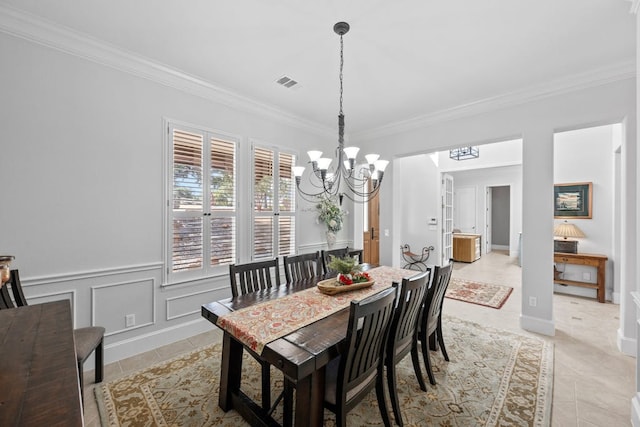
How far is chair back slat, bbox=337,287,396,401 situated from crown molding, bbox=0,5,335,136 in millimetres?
2965

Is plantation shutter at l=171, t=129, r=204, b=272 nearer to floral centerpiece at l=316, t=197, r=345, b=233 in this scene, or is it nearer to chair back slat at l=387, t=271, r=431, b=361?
floral centerpiece at l=316, t=197, r=345, b=233

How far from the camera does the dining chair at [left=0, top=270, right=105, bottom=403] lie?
6.28ft

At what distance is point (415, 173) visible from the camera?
7.00 meters

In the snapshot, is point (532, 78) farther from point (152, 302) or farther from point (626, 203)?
point (152, 302)

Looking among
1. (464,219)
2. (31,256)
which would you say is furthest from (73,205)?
(464,219)

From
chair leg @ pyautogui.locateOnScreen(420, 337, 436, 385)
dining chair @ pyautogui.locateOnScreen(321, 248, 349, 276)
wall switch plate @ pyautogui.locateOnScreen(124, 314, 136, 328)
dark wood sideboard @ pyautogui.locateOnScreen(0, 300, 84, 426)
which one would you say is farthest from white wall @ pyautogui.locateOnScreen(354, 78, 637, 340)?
wall switch plate @ pyautogui.locateOnScreen(124, 314, 136, 328)

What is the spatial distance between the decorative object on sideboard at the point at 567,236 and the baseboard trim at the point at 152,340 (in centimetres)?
560

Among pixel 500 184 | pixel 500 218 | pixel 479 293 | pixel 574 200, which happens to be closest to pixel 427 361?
pixel 479 293

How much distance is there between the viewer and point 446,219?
695cm

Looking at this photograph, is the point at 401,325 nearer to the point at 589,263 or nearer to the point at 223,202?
the point at 223,202

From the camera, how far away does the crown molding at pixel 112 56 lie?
2.15 m

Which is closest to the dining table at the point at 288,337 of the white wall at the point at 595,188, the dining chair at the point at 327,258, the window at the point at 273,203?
the dining chair at the point at 327,258

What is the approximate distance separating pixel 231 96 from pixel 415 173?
5.02 m

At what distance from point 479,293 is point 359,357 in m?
4.13
